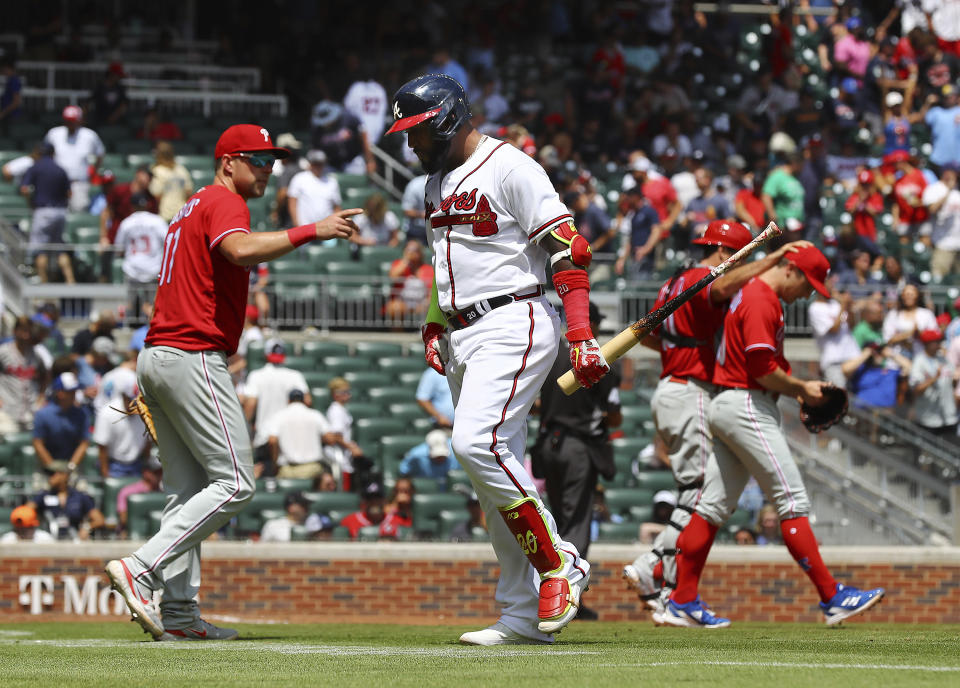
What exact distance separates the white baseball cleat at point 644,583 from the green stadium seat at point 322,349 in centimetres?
702

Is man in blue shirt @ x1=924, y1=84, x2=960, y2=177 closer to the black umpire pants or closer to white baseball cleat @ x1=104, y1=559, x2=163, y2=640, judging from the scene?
the black umpire pants

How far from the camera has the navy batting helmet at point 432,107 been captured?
19.7 ft

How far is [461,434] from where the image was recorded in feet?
19.1

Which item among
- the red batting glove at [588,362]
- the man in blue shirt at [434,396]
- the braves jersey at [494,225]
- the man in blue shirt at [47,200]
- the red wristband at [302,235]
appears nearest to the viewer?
the red batting glove at [588,362]

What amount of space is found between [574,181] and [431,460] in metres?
4.99

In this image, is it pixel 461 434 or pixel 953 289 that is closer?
pixel 461 434

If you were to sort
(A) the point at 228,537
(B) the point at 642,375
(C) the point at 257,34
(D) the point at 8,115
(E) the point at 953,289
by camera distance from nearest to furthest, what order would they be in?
(A) the point at 228,537 → (B) the point at 642,375 → (E) the point at 953,289 → (D) the point at 8,115 → (C) the point at 257,34

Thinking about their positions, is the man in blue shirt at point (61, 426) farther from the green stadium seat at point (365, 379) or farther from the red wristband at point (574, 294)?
the red wristband at point (574, 294)

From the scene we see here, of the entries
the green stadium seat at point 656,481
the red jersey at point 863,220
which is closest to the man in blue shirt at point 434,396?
the green stadium seat at point 656,481

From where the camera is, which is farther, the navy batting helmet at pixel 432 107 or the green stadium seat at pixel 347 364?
the green stadium seat at pixel 347 364

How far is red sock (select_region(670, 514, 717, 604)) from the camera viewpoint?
7.89m

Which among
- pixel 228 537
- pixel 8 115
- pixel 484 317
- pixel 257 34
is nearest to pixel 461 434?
pixel 484 317

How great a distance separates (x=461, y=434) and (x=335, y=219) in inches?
41.0

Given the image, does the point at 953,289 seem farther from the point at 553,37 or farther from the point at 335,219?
the point at 335,219
